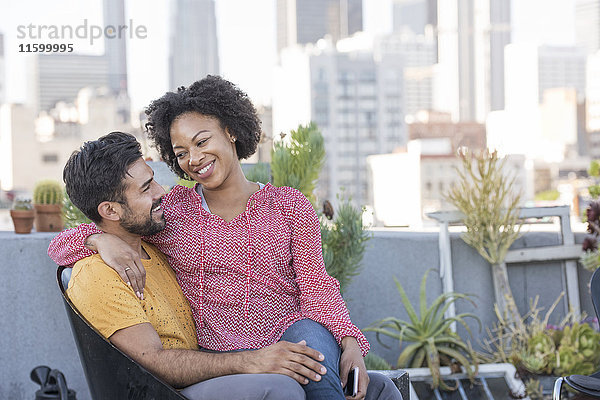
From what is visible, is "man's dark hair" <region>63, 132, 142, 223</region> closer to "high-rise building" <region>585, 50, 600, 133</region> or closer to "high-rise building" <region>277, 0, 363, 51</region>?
"high-rise building" <region>585, 50, 600, 133</region>

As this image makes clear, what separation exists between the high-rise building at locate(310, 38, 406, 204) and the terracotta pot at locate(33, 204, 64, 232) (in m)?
87.7

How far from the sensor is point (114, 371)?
1.52 m

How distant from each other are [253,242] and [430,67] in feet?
518

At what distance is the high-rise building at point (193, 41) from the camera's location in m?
144

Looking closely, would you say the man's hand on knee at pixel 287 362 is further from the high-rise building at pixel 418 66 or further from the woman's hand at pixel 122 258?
the high-rise building at pixel 418 66

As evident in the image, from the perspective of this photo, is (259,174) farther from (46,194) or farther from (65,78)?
(65,78)

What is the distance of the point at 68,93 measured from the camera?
89.9 meters

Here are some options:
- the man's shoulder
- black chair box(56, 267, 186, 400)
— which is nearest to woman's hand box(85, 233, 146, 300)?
the man's shoulder

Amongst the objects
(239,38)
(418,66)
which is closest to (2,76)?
(239,38)

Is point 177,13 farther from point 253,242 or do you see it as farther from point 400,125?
point 253,242

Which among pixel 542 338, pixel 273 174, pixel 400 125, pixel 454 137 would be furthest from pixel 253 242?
pixel 400 125

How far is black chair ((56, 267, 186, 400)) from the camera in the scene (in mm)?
1500

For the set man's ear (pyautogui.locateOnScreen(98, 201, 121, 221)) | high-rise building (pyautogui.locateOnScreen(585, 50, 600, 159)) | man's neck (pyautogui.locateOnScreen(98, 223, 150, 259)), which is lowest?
man's neck (pyautogui.locateOnScreen(98, 223, 150, 259))

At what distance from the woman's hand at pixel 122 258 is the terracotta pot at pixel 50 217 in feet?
6.06
